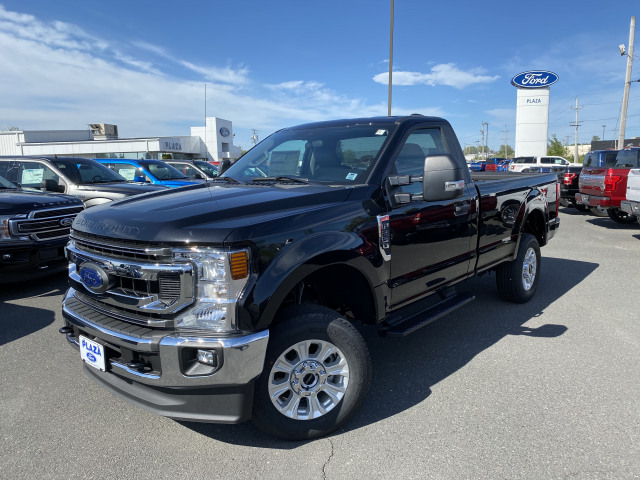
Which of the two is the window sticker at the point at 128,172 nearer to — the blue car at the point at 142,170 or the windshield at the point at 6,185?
the blue car at the point at 142,170

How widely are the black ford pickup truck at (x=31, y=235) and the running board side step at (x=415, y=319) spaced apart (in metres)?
4.50

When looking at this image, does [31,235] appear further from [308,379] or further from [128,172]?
[128,172]

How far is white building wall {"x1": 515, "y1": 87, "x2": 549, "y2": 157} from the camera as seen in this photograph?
37.7 m

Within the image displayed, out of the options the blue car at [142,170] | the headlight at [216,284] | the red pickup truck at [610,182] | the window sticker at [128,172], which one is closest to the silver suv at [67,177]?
the blue car at [142,170]

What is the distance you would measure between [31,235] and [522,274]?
583 centimetres

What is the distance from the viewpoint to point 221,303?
219 centimetres

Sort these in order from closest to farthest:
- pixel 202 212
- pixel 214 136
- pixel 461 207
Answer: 1. pixel 202 212
2. pixel 461 207
3. pixel 214 136

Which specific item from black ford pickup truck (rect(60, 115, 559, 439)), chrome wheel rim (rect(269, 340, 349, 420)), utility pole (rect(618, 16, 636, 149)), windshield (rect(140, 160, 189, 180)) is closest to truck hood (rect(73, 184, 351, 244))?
black ford pickup truck (rect(60, 115, 559, 439))

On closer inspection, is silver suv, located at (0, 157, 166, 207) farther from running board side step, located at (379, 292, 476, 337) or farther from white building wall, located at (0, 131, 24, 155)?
white building wall, located at (0, 131, 24, 155)

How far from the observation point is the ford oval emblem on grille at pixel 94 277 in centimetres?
242

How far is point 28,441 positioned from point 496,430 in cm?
281

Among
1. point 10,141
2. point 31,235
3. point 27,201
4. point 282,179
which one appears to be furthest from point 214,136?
point 282,179

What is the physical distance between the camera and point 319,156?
3516mm

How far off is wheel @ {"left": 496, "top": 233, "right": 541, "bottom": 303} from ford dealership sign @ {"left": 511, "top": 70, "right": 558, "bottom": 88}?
3885 cm
